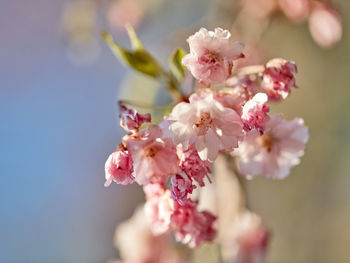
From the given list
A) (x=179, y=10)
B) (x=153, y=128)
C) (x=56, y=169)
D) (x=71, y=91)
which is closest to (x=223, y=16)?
(x=179, y=10)

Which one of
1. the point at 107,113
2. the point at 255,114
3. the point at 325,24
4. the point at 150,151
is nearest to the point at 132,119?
the point at 150,151

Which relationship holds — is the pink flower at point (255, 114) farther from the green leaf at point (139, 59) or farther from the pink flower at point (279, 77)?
the green leaf at point (139, 59)

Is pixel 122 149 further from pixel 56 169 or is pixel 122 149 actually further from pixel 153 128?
pixel 56 169

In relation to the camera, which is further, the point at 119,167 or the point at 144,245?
the point at 144,245

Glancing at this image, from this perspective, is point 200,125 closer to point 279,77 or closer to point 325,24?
point 279,77

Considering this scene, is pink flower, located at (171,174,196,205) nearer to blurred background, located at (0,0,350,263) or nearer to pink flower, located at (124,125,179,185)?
pink flower, located at (124,125,179,185)

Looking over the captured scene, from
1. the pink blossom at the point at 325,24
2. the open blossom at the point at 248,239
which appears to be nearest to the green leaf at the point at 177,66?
the open blossom at the point at 248,239

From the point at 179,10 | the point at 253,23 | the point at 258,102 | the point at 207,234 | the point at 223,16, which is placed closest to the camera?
the point at 258,102
